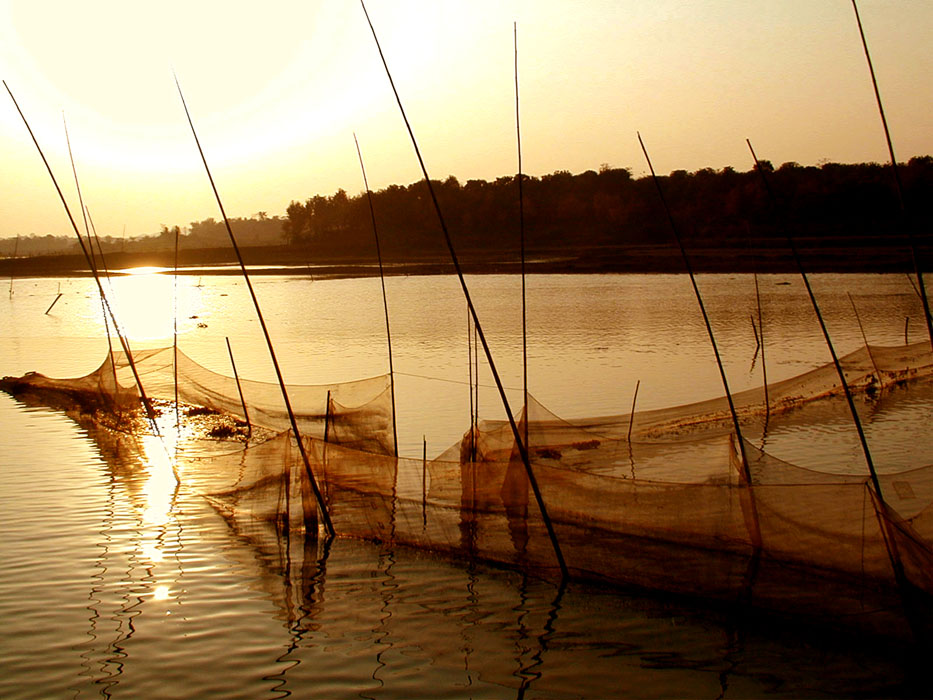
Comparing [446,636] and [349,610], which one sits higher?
[349,610]

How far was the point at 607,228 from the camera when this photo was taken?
48375 mm

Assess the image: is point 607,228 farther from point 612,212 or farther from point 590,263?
point 590,263

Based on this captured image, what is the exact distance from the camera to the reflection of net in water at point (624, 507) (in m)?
4.47

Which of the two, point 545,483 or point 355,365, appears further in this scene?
point 355,365

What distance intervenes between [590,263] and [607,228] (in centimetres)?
1037

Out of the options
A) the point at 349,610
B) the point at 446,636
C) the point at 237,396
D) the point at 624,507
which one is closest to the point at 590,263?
the point at 237,396

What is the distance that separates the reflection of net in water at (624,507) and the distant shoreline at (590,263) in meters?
21.4

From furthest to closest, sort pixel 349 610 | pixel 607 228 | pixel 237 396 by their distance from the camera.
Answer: pixel 607 228
pixel 237 396
pixel 349 610

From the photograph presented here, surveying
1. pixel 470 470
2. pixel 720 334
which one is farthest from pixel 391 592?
pixel 720 334

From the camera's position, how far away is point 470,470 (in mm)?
5883

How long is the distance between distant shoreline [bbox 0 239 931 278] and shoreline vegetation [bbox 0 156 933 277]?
0.09 m

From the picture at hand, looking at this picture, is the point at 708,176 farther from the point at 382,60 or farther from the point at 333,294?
the point at 382,60

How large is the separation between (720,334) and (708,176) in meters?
35.1

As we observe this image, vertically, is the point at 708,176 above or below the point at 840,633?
above
